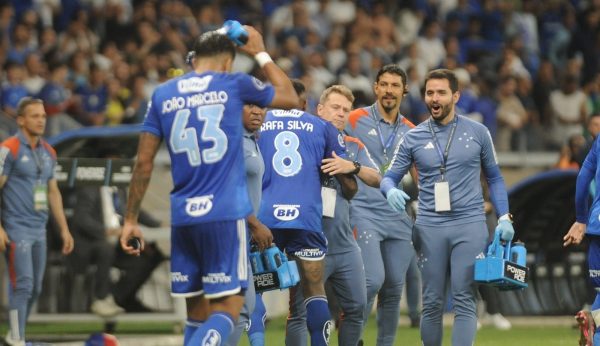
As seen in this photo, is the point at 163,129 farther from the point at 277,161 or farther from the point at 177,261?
the point at 277,161

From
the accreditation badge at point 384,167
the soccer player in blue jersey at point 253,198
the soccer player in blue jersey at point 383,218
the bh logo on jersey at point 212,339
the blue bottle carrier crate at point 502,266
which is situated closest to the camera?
the bh logo on jersey at point 212,339

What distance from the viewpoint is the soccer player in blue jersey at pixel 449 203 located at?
1035cm

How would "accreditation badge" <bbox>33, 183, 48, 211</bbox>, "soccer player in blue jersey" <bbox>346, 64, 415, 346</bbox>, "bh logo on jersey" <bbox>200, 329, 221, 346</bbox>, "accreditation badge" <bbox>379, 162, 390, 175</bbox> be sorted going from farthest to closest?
"accreditation badge" <bbox>33, 183, 48, 211</bbox>, "accreditation badge" <bbox>379, 162, 390, 175</bbox>, "soccer player in blue jersey" <bbox>346, 64, 415, 346</bbox>, "bh logo on jersey" <bbox>200, 329, 221, 346</bbox>

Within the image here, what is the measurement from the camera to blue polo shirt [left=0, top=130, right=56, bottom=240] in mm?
14055

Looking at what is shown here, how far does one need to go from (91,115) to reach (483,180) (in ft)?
30.4

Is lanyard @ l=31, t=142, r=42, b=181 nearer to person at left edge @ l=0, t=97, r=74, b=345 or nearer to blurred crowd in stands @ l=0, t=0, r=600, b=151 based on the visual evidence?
person at left edge @ l=0, t=97, r=74, b=345

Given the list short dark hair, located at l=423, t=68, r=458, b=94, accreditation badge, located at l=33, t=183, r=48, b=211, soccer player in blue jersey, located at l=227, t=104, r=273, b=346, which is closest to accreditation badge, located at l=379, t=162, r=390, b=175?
short dark hair, located at l=423, t=68, r=458, b=94

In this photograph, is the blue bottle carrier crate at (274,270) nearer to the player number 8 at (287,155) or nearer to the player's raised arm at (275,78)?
the player number 8 at (287,155)

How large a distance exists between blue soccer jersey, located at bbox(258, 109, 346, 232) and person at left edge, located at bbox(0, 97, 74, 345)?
166 inches

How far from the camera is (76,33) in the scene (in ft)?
67.5

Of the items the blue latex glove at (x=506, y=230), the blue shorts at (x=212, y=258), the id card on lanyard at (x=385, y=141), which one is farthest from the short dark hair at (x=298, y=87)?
the blue shorts at (x=212, y=258)

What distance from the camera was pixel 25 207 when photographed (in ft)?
46.4

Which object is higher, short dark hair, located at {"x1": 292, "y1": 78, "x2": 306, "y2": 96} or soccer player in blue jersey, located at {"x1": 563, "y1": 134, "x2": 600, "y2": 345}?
short dark hair, located at {"x1": 292, "y1": 78, "x2": 306, "y2": 96}

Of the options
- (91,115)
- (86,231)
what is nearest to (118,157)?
(86,231)
